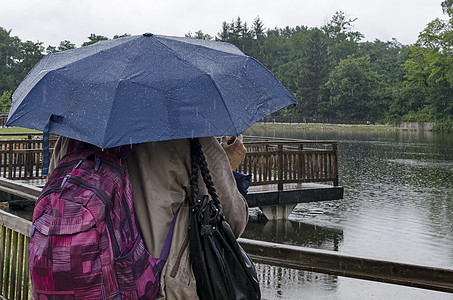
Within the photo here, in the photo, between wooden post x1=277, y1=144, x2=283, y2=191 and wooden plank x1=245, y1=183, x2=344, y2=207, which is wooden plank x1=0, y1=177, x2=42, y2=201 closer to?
wooden plank x1=245, y1=183, x2=344, y2=207

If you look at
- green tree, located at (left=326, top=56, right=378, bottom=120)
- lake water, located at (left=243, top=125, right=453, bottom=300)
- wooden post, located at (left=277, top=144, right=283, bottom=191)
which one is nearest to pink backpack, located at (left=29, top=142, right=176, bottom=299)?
lake water, located at (left=243, top=125, right=453, bottom=300)

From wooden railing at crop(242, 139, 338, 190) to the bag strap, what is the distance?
10.3 m

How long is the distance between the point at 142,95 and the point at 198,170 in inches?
14.8

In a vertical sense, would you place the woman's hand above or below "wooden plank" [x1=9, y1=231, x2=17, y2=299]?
above

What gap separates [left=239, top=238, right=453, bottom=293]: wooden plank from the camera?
8.86 ft

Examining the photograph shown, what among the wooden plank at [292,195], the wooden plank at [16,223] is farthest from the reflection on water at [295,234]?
the wooden plank at [16,223]

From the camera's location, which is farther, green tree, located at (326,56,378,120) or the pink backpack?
green tree, located at (326,56,378,120)

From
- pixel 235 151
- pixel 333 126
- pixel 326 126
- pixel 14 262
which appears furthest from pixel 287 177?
pixel 333 126

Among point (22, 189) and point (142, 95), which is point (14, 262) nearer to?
point (22, 189)

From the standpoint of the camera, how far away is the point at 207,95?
89.6 inches

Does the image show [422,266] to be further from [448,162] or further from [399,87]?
[399,87]

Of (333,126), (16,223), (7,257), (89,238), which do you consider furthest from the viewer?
(333,126)

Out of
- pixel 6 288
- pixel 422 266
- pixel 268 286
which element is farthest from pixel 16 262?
pixel 268 286

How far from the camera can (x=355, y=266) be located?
2.83 m
